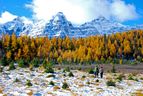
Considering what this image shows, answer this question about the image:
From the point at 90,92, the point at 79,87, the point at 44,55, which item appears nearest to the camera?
the point at 90,92

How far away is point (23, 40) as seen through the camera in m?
162

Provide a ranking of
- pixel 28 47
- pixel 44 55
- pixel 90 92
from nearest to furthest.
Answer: pixel 90 92 → pixel 28 47 → pixel 44 55

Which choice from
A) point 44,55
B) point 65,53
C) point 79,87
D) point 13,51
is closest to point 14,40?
point 13,51

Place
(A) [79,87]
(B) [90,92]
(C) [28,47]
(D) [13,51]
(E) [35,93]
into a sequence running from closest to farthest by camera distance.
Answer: (E) [35,93]
(B) [90,92]
(A) [79,87]
(D) [13,51]
(C) [28,47]

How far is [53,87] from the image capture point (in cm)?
3356

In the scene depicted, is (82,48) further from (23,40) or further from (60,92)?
(60,92)

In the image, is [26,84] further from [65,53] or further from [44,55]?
[65,53]

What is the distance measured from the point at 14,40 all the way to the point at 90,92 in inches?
4663

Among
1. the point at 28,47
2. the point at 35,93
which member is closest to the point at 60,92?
the point at 35,93

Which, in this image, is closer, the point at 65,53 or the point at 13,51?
the point at 13,51

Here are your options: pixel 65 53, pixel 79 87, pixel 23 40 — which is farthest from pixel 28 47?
pixel 79 87

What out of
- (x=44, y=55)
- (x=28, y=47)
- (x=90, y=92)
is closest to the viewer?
(x=90, y=92)

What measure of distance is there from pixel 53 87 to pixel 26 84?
276cm

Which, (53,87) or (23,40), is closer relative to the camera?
(53,87)
